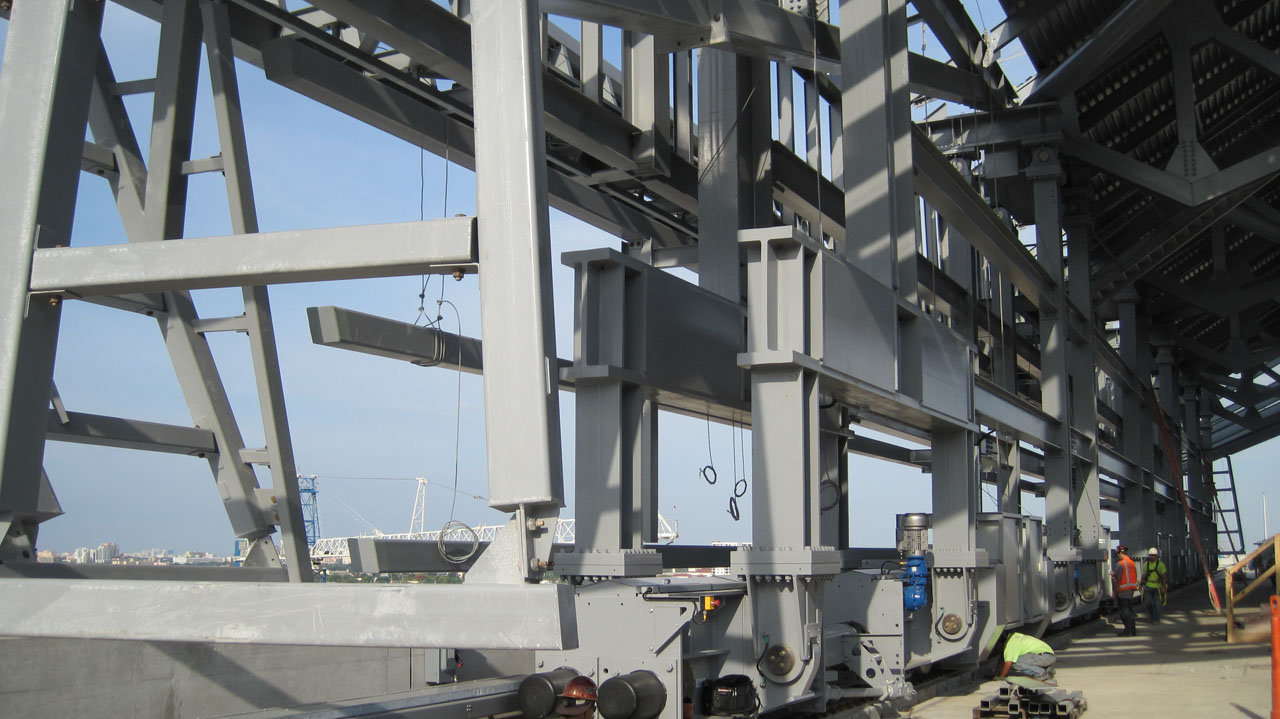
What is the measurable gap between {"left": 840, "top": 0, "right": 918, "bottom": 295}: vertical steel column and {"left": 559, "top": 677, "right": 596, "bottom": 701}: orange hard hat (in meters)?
6.00

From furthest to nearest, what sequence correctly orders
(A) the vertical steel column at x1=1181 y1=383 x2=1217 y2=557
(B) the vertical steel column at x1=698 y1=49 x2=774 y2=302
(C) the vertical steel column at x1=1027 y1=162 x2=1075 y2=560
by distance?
(A) the vertical steel column at x1=1181 y1=383 x2=1217 y2=557, (C) the vertical steel column at x1=1027 y1=162 x2=1075 y2=560, (B) the vertical steel column at x1=698 y1=49 x2=774 y2=302

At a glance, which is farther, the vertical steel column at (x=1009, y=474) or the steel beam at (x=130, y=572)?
the vertical steel column at (x=1009, y=474)

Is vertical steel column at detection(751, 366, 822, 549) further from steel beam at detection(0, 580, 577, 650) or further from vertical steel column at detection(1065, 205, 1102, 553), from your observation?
vertical steel column at detection(1065, 205, 1102, 553)

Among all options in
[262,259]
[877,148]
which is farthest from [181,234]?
[877,148]

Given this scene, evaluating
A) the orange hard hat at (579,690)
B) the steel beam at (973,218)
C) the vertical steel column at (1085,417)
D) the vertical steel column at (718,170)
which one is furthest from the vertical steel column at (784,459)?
the vertical steel column at (1085,417)

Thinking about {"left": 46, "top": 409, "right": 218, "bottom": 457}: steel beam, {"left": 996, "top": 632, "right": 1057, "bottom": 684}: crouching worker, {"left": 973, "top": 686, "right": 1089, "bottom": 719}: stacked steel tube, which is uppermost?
{"left": 46, "top": 409, "right": 218, "bottom": 457}: steel beam

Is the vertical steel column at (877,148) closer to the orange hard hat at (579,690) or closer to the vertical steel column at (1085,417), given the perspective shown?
the orange hard hat at (579,690)

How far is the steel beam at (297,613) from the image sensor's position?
2721 millimetres

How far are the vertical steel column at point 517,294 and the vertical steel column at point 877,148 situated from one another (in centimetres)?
858

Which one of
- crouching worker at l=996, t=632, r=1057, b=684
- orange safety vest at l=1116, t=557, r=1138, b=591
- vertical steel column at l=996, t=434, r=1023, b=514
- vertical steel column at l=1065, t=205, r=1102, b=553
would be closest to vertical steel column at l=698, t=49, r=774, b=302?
crouching worker at l=996, t=632, r=1057, b=684

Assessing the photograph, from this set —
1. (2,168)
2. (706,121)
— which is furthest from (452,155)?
(2,168)

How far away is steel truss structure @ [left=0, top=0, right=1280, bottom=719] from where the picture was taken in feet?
10.1

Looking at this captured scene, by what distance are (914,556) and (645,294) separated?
4759 millimetres

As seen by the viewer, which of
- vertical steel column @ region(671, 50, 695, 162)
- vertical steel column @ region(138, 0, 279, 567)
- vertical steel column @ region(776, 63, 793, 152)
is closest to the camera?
vertical steel column @ region(138, 0, 279, 567)
